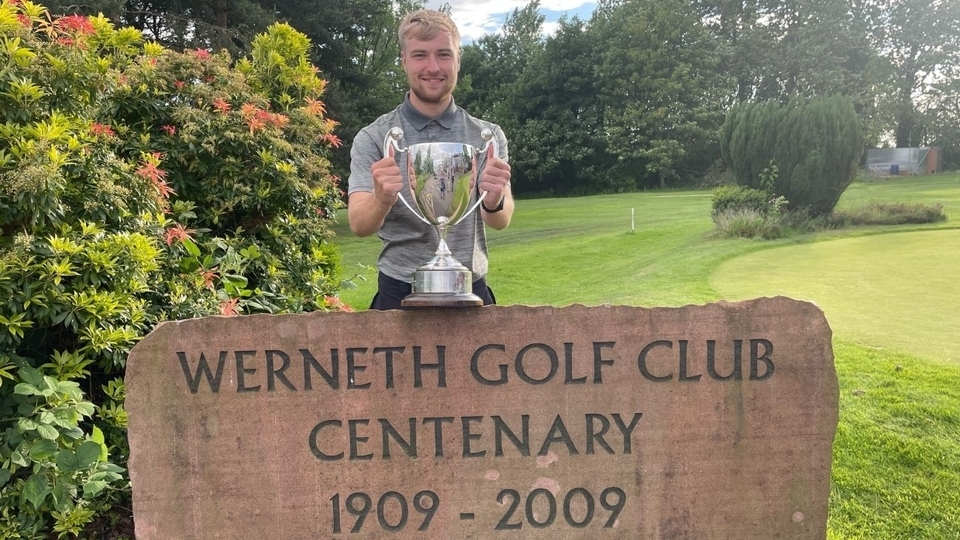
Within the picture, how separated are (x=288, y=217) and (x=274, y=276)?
414 mm

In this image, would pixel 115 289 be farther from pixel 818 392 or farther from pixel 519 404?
pixel 818 392

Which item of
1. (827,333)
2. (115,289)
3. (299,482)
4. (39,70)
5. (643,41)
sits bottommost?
(299,482)

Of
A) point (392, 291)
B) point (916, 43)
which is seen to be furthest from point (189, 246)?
point (916, 43)

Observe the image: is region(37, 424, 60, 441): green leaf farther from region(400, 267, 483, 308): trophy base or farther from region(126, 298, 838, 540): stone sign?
region(400, 267, 483, 308): trophy base

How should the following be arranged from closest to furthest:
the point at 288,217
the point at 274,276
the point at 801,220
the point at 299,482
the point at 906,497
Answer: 1. the point at 299,482
2. the point at 906,497
3. the point at 274,276
4. the point at 288,217
5. the point at 801,220

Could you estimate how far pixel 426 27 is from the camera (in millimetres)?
1897

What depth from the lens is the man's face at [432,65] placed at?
6.26 ft

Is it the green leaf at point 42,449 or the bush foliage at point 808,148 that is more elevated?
the bush foliage at point 808,148

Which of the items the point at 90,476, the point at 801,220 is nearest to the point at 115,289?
the point at 90,476

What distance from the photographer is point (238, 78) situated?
3.76 meters

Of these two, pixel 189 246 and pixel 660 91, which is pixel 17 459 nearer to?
pixel 189 246

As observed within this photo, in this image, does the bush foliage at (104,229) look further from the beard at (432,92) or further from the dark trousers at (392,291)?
the beard at (432,92)

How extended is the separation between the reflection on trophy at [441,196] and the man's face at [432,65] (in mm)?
236

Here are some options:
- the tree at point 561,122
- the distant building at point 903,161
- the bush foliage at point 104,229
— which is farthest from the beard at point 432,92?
the tree at point 561,122
